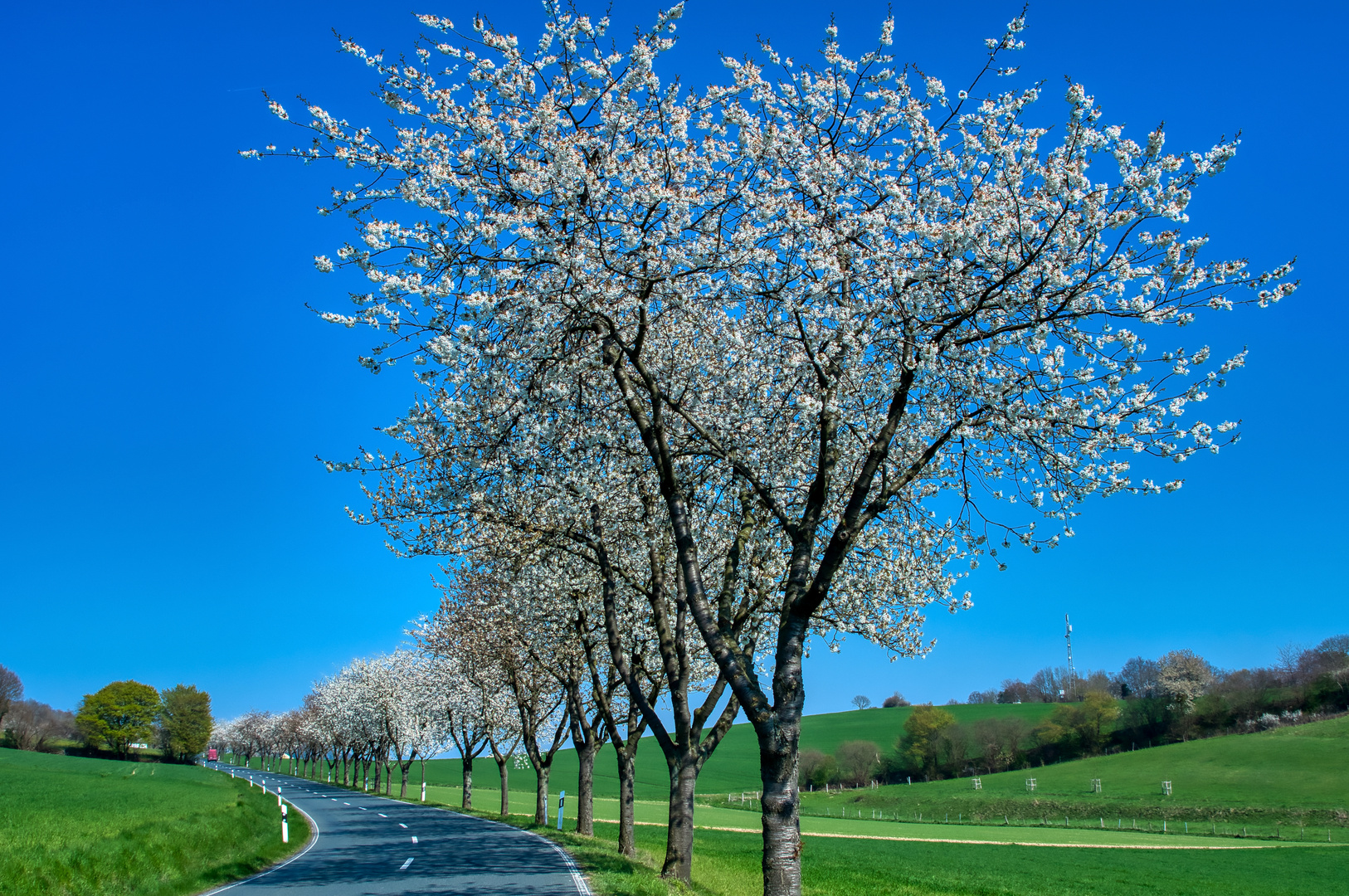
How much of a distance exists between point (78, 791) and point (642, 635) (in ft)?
98.3

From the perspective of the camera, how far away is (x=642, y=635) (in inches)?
813

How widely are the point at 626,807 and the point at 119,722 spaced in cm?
13724

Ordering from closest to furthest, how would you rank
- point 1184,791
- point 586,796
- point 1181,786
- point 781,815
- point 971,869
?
point 781,815 → point 586,796 → point 971,869 → point 1184,791 → point 1181,786

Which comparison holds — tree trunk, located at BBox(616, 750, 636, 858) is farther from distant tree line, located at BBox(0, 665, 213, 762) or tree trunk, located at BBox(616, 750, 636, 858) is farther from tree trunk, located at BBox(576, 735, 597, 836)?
distant tree line, located at BBox(0, 665, 213, 762)

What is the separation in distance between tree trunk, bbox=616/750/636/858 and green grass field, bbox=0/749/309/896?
358 inches

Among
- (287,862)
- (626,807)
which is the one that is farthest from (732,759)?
(287,862)

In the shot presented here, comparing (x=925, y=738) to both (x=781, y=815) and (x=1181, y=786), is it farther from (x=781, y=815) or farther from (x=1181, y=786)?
(x=781, y=815)

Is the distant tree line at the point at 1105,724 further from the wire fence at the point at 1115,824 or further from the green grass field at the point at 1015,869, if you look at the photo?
the green grass field at the point at 1015,869

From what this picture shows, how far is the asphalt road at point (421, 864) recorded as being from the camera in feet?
50.7

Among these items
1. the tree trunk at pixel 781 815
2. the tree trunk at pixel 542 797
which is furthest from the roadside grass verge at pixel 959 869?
the tree trunk at pixel 781 815

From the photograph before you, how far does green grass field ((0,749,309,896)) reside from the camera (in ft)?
45.1

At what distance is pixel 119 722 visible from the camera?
128 m

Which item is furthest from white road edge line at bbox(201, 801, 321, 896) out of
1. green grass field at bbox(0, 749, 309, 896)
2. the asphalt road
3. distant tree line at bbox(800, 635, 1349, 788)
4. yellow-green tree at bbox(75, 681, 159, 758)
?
yellow-green tree at bbox(75, 681, 159, 758)

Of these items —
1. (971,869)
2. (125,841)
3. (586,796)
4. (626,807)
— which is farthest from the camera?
(971,869)
